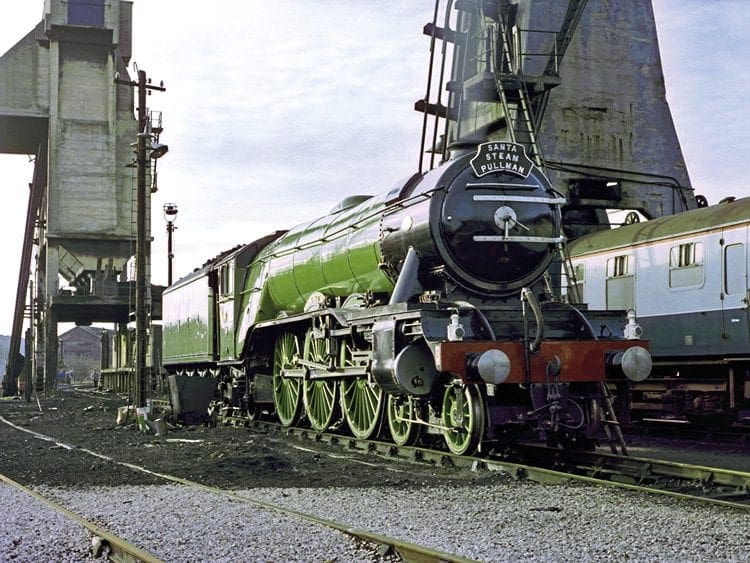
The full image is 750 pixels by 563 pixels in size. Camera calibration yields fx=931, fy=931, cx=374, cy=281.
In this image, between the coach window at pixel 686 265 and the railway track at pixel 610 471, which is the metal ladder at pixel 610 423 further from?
the coach window at pixel 686 265

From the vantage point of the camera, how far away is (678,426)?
14.4 metres

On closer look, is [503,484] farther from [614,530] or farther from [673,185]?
[673,185]

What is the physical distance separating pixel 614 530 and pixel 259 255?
11109mm

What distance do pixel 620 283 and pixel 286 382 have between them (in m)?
5.43

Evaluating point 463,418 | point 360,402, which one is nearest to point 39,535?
point 463,418

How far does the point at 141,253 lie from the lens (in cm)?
1856

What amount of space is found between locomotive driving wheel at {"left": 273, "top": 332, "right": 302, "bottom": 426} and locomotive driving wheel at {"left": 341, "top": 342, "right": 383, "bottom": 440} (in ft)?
5.72

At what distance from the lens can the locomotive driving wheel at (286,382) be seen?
46.5ft

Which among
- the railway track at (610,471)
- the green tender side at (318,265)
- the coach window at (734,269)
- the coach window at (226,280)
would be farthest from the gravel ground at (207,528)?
the coach window at (226,280)

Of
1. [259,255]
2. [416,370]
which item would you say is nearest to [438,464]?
[416,370]

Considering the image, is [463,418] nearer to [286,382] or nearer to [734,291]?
[734,291]

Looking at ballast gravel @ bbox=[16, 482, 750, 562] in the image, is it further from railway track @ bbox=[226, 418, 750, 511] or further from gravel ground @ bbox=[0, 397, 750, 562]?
railway track @ bbox=[226, 418, 750, 511]

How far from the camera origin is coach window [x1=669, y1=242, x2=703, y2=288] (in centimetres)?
1262

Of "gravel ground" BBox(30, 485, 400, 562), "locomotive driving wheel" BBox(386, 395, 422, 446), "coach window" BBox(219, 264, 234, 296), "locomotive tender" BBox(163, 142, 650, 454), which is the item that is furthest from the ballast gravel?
"coach window" BBox(219, 264, 234, 296)
